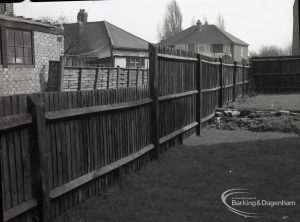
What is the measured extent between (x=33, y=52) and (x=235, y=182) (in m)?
14.7

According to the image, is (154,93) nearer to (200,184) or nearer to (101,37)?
(200,184)

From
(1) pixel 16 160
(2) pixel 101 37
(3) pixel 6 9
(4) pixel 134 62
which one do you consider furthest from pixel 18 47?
(4) pixel 134 62

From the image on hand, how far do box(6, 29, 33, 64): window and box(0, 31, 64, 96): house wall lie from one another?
0.31 meters

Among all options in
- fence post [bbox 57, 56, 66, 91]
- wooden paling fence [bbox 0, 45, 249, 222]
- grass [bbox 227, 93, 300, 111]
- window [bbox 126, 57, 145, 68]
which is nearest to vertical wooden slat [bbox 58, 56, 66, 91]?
fence post [bbox 57, 56, 66, 91]

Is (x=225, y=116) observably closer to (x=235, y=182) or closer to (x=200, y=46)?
(x=235, y=182)

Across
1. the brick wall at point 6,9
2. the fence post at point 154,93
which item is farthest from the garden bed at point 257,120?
the brick wall at point 6,9

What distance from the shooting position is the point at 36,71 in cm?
1795

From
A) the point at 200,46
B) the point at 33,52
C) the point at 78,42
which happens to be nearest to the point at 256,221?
the point at 33,52

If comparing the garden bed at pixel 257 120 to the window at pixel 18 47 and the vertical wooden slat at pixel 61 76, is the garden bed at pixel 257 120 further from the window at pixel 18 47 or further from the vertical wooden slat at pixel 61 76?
the window at pixel 18 47

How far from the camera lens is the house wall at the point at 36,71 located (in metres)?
15.9

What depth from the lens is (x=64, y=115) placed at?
4121 millimetres

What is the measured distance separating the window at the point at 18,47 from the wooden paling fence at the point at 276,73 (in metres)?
13.8

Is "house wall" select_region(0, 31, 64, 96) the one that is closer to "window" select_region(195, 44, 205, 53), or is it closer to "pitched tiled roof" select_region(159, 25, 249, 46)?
"pitched tiled roof" select_region(159, 25, 249, 46)

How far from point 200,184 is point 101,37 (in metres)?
35.9
